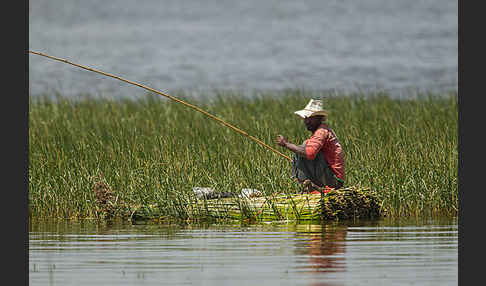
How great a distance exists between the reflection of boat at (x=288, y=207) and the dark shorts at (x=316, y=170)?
0.88ft

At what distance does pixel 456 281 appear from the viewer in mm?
7082

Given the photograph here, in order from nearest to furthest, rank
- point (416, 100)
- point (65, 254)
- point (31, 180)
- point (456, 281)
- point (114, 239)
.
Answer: point (456, 281) < point (65, 254) < point (114, 239) < point (31, 180) < point (416, 100)

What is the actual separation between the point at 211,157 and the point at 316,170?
3.32m

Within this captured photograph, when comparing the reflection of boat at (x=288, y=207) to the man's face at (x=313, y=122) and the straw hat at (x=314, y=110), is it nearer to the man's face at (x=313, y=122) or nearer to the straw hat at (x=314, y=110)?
the man's face at (x=313, y=122)

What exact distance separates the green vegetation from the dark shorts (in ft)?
2.15

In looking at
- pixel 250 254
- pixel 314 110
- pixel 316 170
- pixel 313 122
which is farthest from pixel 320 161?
pixel 250 254

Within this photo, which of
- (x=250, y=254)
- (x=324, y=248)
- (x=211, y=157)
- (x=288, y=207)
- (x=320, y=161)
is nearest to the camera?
(x=250, y=254)

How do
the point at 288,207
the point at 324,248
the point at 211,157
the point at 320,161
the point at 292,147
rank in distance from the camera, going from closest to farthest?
the point at 324,248 → the point at 292,147 → the point at 288,207 → the point at 320,161 → the point at 211,157

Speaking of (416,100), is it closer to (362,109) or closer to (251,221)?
(362,109)

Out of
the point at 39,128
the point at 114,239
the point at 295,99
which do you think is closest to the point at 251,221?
the point at 114,239

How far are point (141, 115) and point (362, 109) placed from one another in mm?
4773

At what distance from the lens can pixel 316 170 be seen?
37.9ft

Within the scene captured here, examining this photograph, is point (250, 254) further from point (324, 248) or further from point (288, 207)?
point (288, 207)

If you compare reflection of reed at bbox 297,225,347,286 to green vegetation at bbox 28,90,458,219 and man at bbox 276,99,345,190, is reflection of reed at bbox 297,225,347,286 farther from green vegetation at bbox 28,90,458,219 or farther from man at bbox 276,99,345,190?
green vegetation at bbox 28,90,458,219
